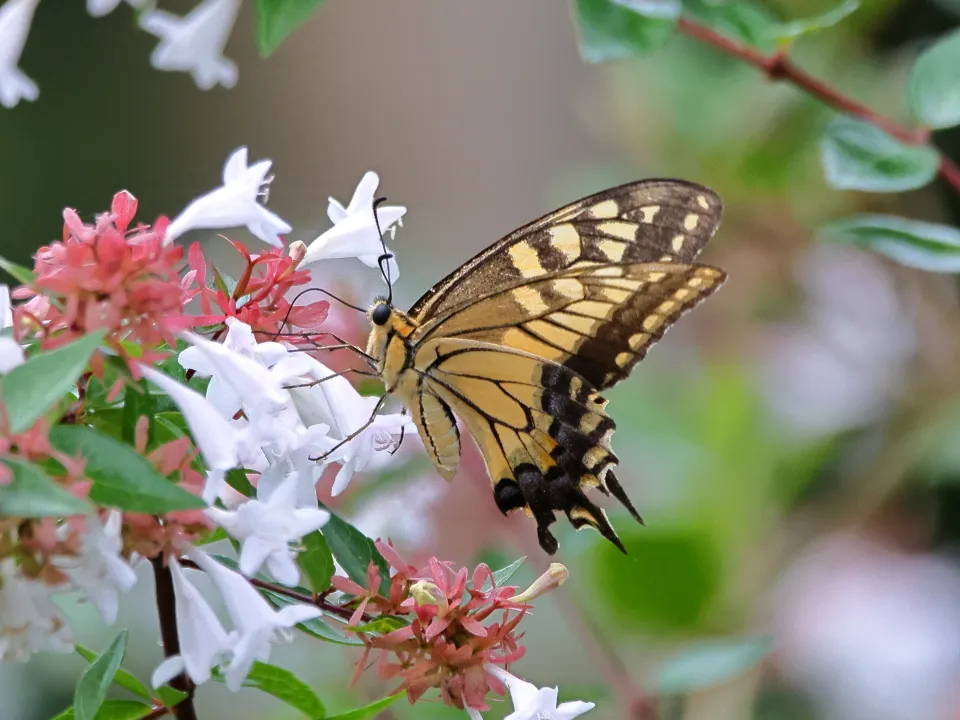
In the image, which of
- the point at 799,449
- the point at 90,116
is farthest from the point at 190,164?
the point at 799,449

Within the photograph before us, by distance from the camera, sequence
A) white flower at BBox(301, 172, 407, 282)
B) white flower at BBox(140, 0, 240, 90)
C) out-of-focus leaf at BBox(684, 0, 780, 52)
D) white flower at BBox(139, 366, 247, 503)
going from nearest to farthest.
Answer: white flower at BBox(139, 366, 247, 503)
white flower at BBox(140, 0, 240, 90)
white flower at BBox(301, 172, 407, 282)
out-of-focus leaf at BBox(684, 0, 780, 52)

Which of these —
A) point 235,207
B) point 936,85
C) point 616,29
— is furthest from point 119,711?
point 936,85

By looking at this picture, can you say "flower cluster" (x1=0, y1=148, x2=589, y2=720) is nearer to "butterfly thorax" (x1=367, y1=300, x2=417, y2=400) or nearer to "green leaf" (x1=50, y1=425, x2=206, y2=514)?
"green leaf" (x1=50, y1=425, x2=206, y2=514)

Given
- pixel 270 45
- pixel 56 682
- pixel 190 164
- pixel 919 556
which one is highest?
pixel 190 164

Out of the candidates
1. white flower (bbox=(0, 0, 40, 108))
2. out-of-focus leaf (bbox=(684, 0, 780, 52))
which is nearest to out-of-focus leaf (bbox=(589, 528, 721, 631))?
out-of-focus leaf (bbox=(684, 0, 780, 52))

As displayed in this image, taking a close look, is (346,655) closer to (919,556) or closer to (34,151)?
(919,556)

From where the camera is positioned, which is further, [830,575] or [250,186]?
[830,575]
